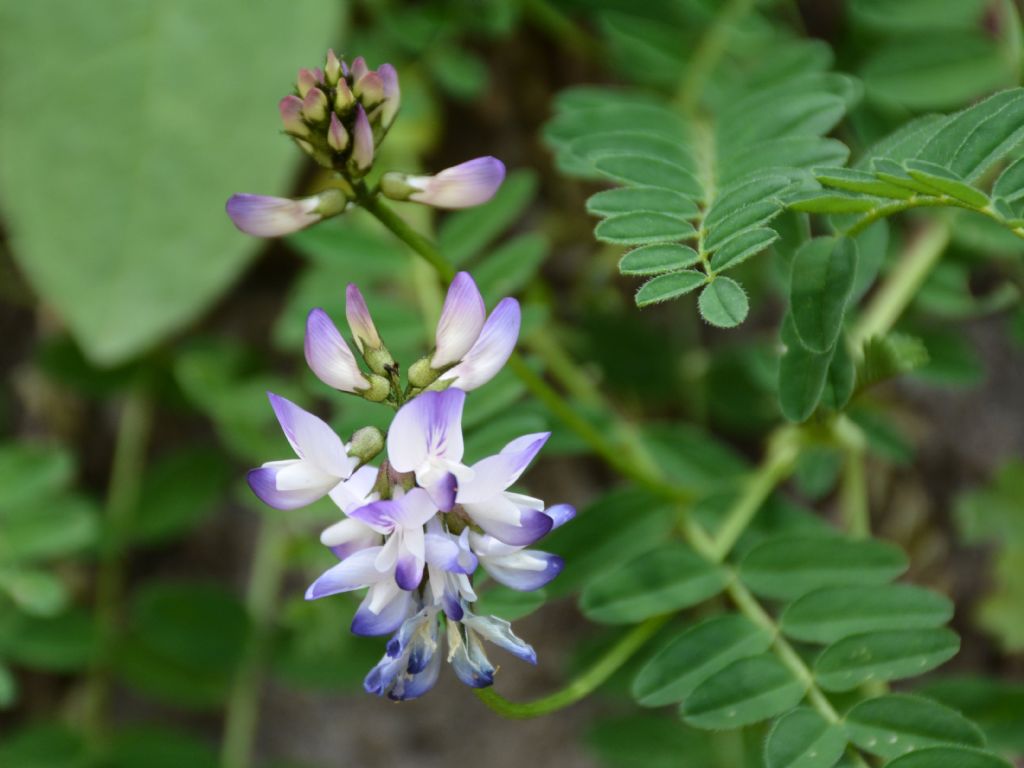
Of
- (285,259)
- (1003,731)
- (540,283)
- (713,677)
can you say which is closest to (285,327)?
(540,283)

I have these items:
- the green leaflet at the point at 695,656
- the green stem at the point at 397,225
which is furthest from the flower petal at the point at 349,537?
the green leaflet at the point at 695,656

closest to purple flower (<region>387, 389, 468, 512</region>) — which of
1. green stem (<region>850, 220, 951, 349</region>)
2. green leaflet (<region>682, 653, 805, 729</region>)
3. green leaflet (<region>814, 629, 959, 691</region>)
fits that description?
green leaflet (<region>682, 653, 805, 729</region>)

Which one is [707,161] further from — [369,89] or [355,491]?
[355,491]

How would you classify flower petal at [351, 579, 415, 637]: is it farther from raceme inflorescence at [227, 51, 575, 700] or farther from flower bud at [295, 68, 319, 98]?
flower bud at [295, 68, 319, 98]

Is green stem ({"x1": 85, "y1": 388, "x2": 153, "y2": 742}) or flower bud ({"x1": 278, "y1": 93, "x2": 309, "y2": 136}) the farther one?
green stem ({"x1": 85, "y1": 388, "x2": 153, "y2": 742})

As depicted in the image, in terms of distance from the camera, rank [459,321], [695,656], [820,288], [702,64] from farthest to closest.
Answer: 1. [702,64]
2. [695,656]
3. [820,288]
4. [459,321]

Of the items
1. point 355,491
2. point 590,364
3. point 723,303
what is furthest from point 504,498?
point 590,364
